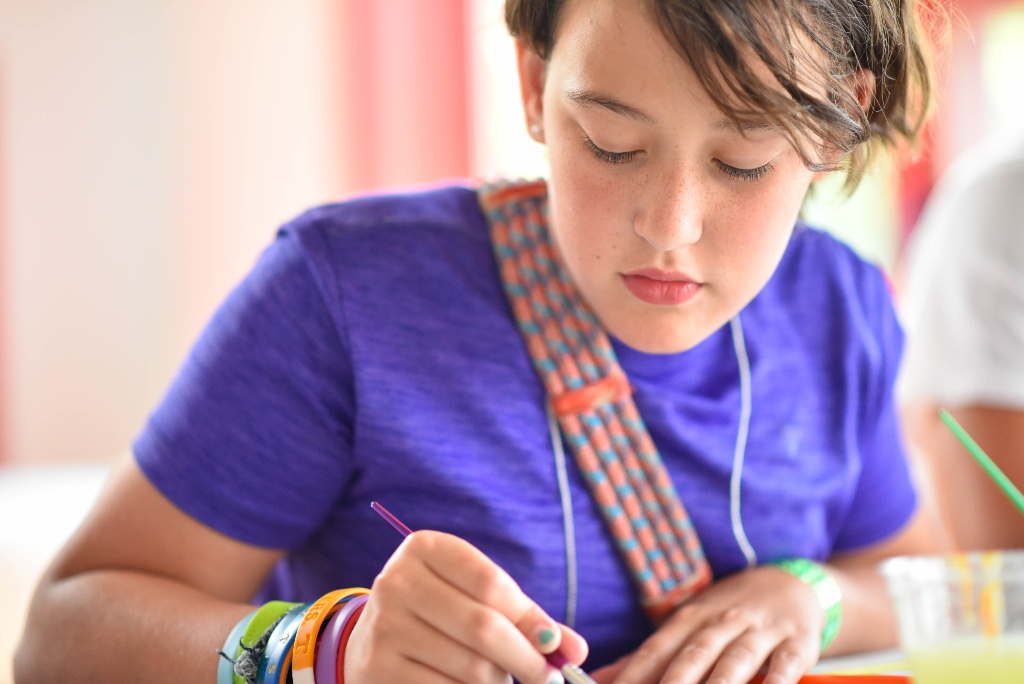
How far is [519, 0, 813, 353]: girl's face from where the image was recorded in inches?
28.6

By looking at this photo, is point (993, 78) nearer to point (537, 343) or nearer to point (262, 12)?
Result: point (262, 12)

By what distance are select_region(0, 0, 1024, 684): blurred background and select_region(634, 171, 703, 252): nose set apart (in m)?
2.88

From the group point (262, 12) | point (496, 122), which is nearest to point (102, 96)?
point (262, 12)

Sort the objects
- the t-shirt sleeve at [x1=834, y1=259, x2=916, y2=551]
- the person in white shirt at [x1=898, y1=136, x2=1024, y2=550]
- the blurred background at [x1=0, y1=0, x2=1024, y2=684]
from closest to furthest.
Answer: the t-shirt sleeve at [x1=834, y1=259, x2=916, y2=551] < the person in white shirt at [x1=898, y1=136, x2=1024, y2=550] < the blurred background at [x1=0, y1=0, x2=1024, y2=684]

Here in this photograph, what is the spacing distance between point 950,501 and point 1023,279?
0.28m

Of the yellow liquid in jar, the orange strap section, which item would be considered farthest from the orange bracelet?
the yellow liquid in jar

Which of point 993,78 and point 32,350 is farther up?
point 993,78

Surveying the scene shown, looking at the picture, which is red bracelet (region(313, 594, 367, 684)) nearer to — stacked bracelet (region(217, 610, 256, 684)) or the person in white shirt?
stacked bracelet (region(217, 610, 256, 684))

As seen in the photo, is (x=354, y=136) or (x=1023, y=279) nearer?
(x=1023, y=279)

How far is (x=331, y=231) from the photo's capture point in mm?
921

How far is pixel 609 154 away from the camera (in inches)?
30.4

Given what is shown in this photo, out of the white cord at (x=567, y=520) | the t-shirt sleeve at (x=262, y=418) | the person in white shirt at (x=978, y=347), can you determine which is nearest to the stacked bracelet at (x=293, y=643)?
the t-shirt sleeve at (x=262, y=418)

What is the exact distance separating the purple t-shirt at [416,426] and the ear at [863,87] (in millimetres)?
260

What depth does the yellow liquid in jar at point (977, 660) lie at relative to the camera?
0.64 m
